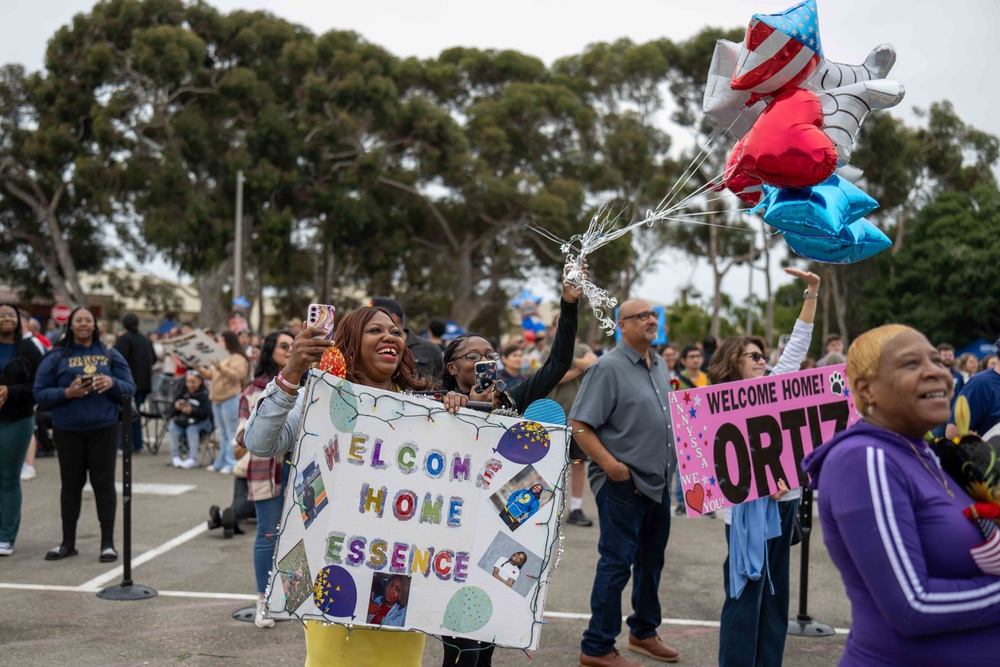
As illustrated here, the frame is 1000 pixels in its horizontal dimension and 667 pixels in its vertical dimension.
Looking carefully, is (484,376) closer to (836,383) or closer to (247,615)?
(836,383)

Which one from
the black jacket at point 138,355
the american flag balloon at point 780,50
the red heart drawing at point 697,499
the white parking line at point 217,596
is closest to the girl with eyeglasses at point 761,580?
the red heart drawing at point 697,499

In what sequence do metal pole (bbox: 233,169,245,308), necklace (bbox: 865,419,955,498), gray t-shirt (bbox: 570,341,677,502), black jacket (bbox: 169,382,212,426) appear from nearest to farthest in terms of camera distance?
necklace (bbox: 865,419,955,498) < gray t-shirt (bbox: 570,341,677,502) < black jacket (bbox: 169,382,212,426) < metal pole (bbox: 233,169,245,308)

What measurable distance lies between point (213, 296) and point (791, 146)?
31084 mm

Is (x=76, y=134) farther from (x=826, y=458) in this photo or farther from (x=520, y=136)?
(x=826, y=458)

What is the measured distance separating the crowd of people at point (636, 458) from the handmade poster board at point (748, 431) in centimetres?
14

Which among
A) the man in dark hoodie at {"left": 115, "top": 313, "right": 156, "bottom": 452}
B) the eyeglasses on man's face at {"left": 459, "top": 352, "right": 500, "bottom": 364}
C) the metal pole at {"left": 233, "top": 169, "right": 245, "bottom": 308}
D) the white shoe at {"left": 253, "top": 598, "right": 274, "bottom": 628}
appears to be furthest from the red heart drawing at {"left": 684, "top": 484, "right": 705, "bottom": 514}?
the metal pole at {"left": 233, "top": 169, "right": 245, "bottom": 308}

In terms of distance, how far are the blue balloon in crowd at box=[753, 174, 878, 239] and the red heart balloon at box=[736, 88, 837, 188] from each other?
0.18 feet

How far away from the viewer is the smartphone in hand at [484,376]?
3754 mm

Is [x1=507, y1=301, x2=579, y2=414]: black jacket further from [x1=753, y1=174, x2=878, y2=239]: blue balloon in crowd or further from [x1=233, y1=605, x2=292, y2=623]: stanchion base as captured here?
[x1=233, y1=605, x2=292, y2=623]: stanchion base

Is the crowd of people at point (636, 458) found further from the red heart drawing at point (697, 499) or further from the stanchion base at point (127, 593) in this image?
the stanchion base at point (127, 593)

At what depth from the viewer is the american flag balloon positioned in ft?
13.2

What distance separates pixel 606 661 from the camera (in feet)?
16.9

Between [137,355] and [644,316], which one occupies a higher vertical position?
[644,316]

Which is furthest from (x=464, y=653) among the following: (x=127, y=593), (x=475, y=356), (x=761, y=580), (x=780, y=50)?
(x=127, y=593)
